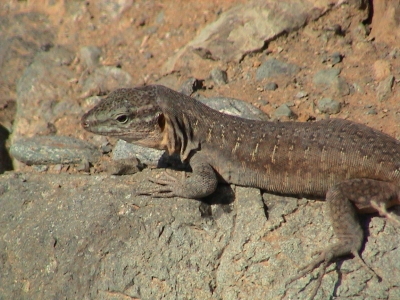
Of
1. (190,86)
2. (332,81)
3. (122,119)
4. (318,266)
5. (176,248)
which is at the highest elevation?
(332,81)

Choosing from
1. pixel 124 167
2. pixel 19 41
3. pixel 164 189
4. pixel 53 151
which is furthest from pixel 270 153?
pixel 19 41

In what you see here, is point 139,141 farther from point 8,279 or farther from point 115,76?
point 115,76

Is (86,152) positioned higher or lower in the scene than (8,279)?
higher

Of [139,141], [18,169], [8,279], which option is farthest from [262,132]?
[18,169]

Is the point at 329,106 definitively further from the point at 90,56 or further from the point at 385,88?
the point at 90,56

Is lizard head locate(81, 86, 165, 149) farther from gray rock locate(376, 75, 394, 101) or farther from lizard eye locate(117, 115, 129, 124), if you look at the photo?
gray rock locate(376, 75, 394, 101)

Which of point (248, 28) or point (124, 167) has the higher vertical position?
point (248, 28)
